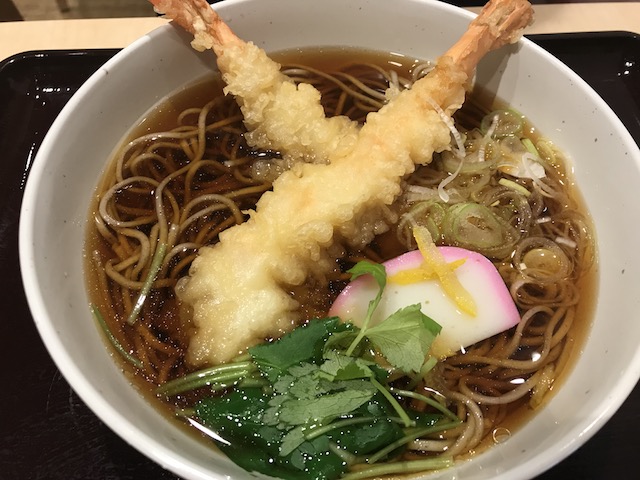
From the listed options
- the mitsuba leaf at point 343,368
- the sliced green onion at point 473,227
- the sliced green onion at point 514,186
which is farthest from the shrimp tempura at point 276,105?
the mitsuba leaf at point 343,368

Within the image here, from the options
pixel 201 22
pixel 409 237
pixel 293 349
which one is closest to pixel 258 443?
pixel 293 349

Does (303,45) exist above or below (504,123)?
above

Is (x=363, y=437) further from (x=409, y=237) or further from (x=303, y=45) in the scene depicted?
(x=303, y=45)

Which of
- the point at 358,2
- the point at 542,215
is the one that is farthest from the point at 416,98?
the point at 542,215

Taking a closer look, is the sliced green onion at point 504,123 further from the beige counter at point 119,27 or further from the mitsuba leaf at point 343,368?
the mitsuba leaf at point 343,368

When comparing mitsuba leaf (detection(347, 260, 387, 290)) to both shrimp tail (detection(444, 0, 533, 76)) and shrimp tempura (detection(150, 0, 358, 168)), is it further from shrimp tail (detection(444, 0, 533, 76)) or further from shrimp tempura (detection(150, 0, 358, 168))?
shrimp tail (detection(444, 0, 533, 76))

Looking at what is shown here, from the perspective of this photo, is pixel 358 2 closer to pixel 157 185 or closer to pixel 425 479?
pixel 157 185

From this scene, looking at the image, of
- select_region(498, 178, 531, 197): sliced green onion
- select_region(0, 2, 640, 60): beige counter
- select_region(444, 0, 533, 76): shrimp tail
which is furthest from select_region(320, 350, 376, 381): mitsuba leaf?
select_region(0, 2, 640, 60): beige counter
